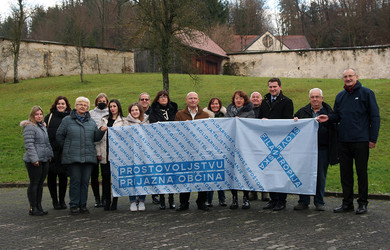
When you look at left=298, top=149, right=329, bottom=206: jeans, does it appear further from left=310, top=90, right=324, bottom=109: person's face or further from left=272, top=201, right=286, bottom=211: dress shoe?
left=310, top=90, right=324, bottom=109: person's face

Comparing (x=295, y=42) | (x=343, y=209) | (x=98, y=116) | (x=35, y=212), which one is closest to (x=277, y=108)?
(x=343, y=209)

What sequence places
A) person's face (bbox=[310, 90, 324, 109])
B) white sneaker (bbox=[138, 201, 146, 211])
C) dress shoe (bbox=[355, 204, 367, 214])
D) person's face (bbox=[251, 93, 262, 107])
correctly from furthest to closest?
person's face (bbox=[251, 93, 262, 107]) → white sneaker (bbox=[138, 201, 146, 211]) → person's face (bbox=[310, 90, 324, 109]) → dress shoe (bbox=[355, 204, 367, 214])

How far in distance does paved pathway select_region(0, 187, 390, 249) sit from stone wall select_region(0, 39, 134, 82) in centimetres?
4010

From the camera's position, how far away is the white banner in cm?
802

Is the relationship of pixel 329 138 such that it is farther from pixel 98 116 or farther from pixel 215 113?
pixel 98 116

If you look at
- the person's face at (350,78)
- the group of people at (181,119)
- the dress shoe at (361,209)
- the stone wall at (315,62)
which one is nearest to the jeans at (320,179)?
the group of people at (181,119)

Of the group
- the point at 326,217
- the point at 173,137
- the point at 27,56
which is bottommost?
the point at 326,217

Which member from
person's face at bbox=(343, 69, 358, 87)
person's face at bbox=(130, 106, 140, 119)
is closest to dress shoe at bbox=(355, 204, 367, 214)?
person's face at bbox=(343, 69, 358, 87)

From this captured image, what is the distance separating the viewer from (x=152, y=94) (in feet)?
92.6

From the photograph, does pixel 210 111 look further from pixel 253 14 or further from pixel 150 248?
pixel 253 14

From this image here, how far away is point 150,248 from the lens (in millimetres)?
5906

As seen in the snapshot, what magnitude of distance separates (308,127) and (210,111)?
1.96 meters

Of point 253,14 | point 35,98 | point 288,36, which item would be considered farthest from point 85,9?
point 35,98

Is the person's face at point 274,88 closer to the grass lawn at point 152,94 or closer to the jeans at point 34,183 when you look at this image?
the grass lawn at point 152,94
